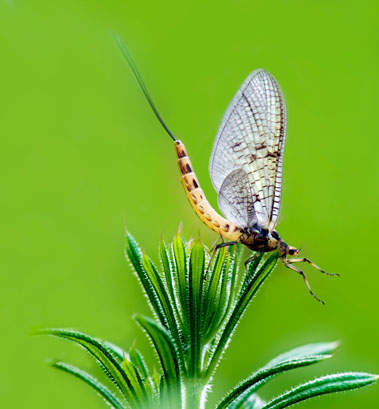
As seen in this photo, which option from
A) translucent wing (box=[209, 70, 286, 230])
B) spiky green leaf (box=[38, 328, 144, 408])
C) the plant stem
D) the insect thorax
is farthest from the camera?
translucent wing (box=[209, 70, 286, 230])

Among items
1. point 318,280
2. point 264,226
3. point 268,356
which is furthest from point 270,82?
point 318,280

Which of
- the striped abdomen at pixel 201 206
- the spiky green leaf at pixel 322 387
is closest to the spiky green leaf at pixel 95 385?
the spiky green leaf at pixel 322 387

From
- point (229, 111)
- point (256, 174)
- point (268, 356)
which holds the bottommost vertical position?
point (268, 356)

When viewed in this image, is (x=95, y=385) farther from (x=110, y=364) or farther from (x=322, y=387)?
(x=322, y=387)

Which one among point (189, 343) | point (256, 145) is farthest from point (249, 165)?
point (189, 343)

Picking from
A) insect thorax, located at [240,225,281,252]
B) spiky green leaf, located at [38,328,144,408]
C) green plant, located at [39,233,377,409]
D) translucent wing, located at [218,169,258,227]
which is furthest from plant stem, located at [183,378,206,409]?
translucent wing, located at [218,169,258,227]

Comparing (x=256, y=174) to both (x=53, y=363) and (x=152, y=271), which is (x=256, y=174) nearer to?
(x=152, y=271)

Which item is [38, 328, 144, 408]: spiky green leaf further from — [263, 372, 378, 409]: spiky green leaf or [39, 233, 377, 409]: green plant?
[263, 372, 378, 409]: spiky green leaf
